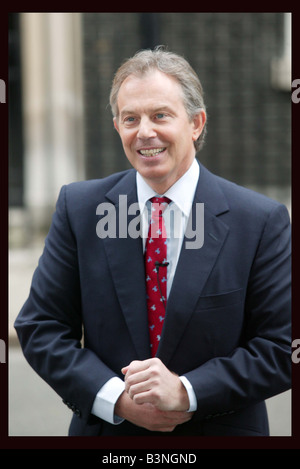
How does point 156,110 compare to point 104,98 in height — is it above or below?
below

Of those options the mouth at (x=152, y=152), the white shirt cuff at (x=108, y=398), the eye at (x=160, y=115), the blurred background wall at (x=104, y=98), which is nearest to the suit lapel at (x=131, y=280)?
the white shirt cuff at (x=108, y=398)

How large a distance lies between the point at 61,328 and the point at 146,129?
66 centimetres

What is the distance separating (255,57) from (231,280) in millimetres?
7734

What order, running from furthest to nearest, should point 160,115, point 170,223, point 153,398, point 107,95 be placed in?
point 107,95 → point 170,223 → point 160,115 → point 153,398

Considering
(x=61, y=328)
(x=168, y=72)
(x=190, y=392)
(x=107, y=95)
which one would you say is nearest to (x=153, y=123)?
(x=168, y=72)

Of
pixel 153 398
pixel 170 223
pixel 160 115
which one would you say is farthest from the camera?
pixel 170 223

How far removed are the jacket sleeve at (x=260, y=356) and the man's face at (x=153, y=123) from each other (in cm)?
38

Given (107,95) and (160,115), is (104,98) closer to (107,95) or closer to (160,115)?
(107,95)

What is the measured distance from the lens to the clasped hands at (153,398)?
6.45ft

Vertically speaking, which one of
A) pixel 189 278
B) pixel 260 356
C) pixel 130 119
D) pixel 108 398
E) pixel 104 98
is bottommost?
pixel 108 398

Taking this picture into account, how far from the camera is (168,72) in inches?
82.0

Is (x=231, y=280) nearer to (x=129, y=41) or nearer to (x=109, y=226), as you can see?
(x=109, y=226)

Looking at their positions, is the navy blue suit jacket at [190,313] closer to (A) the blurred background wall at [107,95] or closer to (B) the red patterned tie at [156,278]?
(B) the red patterned tie at [156,278]

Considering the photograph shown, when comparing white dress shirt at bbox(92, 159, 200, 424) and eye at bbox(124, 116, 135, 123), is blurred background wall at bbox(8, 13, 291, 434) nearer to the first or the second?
white dress shirt at bbox(92, 159, 200, 424)
